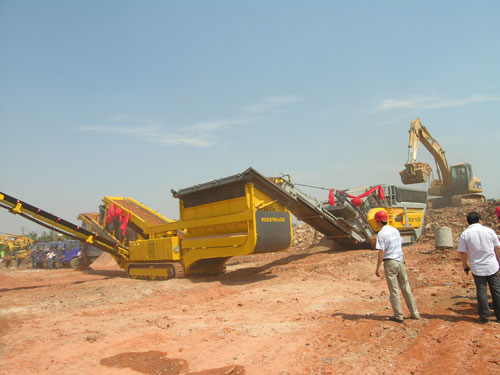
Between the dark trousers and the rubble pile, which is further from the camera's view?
the rubble pile

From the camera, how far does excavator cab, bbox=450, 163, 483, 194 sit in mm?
Result: 23730

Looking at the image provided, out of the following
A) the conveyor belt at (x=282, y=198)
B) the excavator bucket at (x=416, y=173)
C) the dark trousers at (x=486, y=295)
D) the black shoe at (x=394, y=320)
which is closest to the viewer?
the dark trousers at (x=486, y=295)

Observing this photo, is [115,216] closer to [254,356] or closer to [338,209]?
[338,209]

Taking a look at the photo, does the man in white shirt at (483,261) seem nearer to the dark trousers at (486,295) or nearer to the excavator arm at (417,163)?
the dark trousers at (486,295)

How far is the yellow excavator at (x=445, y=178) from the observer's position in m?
20.9

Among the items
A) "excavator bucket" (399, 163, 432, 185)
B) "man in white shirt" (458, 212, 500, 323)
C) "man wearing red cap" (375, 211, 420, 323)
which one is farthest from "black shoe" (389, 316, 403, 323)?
"excavator bucket" (399, 163, 432, 185)

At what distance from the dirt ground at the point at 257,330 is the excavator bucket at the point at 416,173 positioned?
1036 cm

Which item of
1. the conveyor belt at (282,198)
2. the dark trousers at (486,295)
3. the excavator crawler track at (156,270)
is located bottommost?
the excavator crawler track at (156,270)

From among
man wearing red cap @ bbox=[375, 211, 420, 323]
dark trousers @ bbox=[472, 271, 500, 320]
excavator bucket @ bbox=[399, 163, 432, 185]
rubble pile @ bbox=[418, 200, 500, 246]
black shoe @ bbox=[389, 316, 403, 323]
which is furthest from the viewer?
excavator bucket @ bbox=[399, 163, 432, 185]

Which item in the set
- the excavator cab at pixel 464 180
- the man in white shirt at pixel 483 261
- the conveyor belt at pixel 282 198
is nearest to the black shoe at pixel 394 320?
the man in white shirt at pixel 483 261

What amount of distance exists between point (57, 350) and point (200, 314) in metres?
2.70

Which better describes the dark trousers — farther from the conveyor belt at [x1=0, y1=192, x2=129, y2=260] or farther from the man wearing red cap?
the conveyor belt at [x1=0, y1=192, x2=129, y2=260]

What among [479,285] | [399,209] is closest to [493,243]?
[479,285]

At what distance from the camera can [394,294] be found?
549 cm
